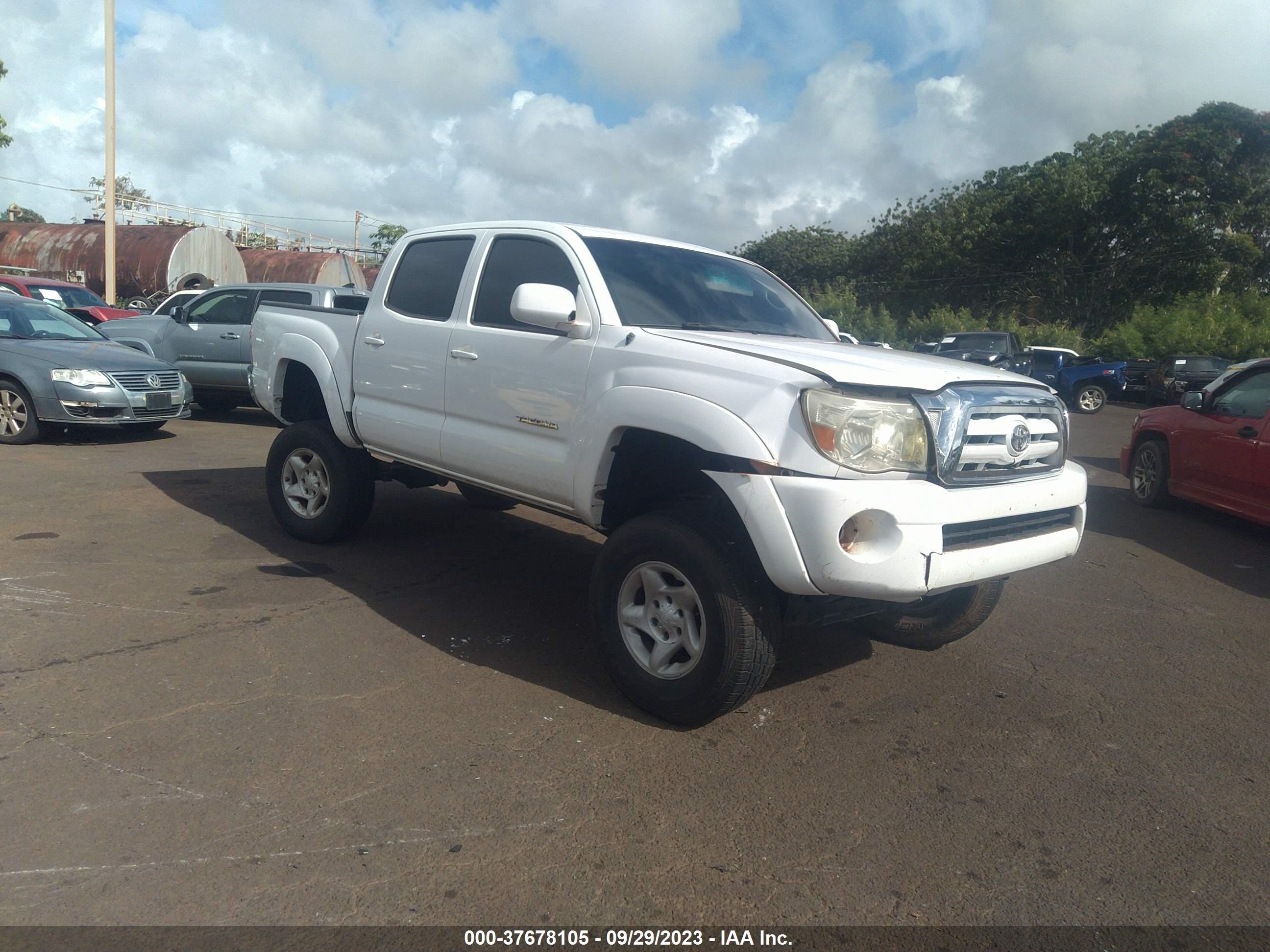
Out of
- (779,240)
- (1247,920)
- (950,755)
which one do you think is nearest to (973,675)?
(950,755)

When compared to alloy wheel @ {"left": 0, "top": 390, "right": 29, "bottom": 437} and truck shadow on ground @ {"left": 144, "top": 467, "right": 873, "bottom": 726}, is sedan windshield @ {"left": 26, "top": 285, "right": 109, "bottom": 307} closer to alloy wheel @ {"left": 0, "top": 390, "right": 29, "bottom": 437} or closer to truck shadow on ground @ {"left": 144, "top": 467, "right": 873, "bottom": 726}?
alloy wheel @ {"left": 0, "top": 390, "right": 29, "bottom": 437}

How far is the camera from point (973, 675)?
14.6 ft

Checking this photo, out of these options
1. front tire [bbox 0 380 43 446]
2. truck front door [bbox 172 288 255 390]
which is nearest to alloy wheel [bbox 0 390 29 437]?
front tire [bbox 0 380 43 446]

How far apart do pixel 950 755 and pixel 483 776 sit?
5.78 feet

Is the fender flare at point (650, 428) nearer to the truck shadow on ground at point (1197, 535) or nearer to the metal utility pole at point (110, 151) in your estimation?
the truck shadow on ground at point (1197, 535)

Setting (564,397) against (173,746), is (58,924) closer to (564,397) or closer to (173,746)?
(173,746)

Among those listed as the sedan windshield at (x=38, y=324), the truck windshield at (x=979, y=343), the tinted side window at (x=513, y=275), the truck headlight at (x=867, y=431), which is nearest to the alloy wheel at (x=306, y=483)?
the tinted side window at (x=513, y=275)

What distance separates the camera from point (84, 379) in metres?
9.57

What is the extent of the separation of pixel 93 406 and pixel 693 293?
759 cm

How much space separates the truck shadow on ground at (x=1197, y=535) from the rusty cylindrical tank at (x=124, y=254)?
82.2ft

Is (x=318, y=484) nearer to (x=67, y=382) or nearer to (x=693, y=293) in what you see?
(x=693, y=293)

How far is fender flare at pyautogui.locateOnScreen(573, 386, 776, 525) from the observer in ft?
11.2

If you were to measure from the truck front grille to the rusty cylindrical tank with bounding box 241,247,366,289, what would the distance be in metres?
28.7

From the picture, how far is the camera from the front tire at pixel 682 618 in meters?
3.46
